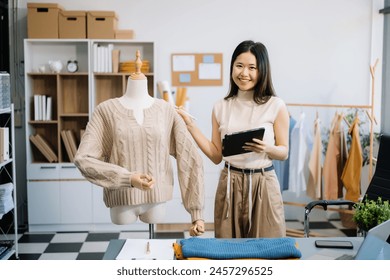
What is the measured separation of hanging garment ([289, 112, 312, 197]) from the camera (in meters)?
3.93

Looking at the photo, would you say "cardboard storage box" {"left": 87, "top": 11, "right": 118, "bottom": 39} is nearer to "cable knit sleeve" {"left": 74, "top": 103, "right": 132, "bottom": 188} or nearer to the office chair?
the office chair

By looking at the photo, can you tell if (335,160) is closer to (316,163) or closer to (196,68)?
(316,163)

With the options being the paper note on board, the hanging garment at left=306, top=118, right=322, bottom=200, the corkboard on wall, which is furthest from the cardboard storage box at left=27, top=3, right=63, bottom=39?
the hanging garment at left=306, top=118, right=322, bottom=200

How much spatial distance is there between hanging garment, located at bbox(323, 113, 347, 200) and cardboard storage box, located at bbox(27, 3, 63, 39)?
93.1 inches

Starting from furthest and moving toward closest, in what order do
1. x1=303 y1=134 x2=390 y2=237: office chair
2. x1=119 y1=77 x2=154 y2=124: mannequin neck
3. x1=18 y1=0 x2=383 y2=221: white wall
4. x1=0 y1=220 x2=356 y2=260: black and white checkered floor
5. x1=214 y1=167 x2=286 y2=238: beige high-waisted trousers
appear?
x1=18 y1=0 x2=383 y2=221: white wall → x1=0 y1=220 x2=356 y2=260: black and white checkered floor → x1=303 y1=134 x2=390 y2=237: office chair → x1=214 y1=167 x2=286 y2=238: beige high-waisted trousers → x1=119 y1=77 x2=154 y2=124: mannequin neck

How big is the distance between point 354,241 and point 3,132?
2383mm

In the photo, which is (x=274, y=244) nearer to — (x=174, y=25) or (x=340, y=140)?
(x=340, y=140)

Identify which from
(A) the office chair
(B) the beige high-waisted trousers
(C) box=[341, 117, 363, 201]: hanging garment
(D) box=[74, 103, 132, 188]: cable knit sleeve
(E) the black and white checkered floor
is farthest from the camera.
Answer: (C) box=[341, 117, 363, 201]: hanging garment

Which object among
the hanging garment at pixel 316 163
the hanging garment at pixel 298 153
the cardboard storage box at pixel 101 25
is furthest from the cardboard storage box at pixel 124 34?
the hanging garment at pixel 316 163

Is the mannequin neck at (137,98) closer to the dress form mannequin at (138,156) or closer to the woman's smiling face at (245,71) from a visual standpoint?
the dress form mannequin at (138,156)

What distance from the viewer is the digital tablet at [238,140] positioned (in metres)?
2.01

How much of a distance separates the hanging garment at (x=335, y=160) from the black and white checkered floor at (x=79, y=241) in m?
0.43
